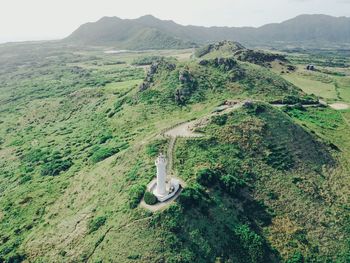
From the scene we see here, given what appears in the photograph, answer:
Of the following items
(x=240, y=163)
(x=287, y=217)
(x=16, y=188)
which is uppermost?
(x=240, y=163)

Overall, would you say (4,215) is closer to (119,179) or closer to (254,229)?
(119,179)

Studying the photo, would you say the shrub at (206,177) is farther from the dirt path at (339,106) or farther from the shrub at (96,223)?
the dirt path at (339,106)

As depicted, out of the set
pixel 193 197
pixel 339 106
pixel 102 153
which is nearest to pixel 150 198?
pixel 193 197

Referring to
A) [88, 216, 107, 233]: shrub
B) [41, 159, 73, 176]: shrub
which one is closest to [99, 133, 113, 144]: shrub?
[41, 159, 73, 176]: shrub

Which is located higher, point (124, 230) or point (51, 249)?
point (124, 230)

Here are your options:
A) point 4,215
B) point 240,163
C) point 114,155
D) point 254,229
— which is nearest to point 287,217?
point 254,229

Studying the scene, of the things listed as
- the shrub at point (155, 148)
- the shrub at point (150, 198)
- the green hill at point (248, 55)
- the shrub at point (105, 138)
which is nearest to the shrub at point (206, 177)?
the shrub at point (150, 198)

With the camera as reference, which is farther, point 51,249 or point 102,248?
point 51,249

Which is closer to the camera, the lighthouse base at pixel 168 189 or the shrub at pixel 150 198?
the shrub at pixel 150 198
